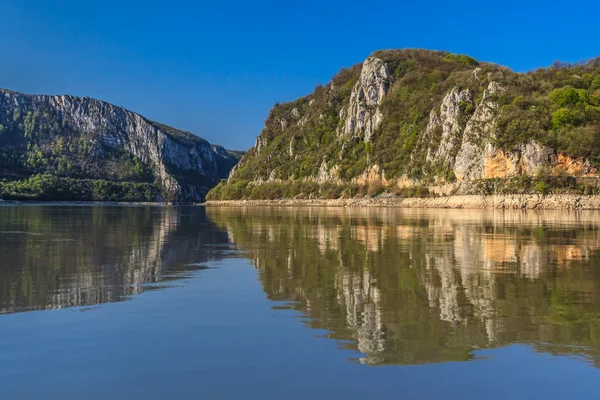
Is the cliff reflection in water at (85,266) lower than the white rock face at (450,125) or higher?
lower

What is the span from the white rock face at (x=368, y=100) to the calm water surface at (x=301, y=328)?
5871 inches

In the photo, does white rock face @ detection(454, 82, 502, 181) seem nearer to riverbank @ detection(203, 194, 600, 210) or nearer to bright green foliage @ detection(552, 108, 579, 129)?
riverbank @ detection(203, 194, 600, 210)

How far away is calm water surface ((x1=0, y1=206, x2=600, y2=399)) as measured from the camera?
6.89 meters

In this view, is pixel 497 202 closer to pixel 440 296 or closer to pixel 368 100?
pixel 368 100

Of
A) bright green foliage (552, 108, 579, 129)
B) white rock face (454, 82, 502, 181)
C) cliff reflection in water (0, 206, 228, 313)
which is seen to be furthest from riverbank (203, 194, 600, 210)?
cliff reflection in water (0, 206, 228, 313)

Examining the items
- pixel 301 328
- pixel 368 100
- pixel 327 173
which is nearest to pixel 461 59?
pixel 368 100

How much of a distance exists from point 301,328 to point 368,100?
6527 inches

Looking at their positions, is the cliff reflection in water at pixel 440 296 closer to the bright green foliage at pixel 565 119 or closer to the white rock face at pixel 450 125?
the bright green foliage at pixel 565 119

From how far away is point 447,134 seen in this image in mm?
124750

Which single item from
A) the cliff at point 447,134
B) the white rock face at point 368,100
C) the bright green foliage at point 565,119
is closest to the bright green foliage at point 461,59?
the cliff at point 447,134

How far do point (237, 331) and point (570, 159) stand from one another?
9700 cm

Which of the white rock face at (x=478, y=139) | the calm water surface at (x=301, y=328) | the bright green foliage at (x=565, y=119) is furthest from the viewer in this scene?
the white rock face at (x=478, y=139)

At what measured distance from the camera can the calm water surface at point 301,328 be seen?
271 inches

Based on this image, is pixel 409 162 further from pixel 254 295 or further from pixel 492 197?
→ pixel 254 295
